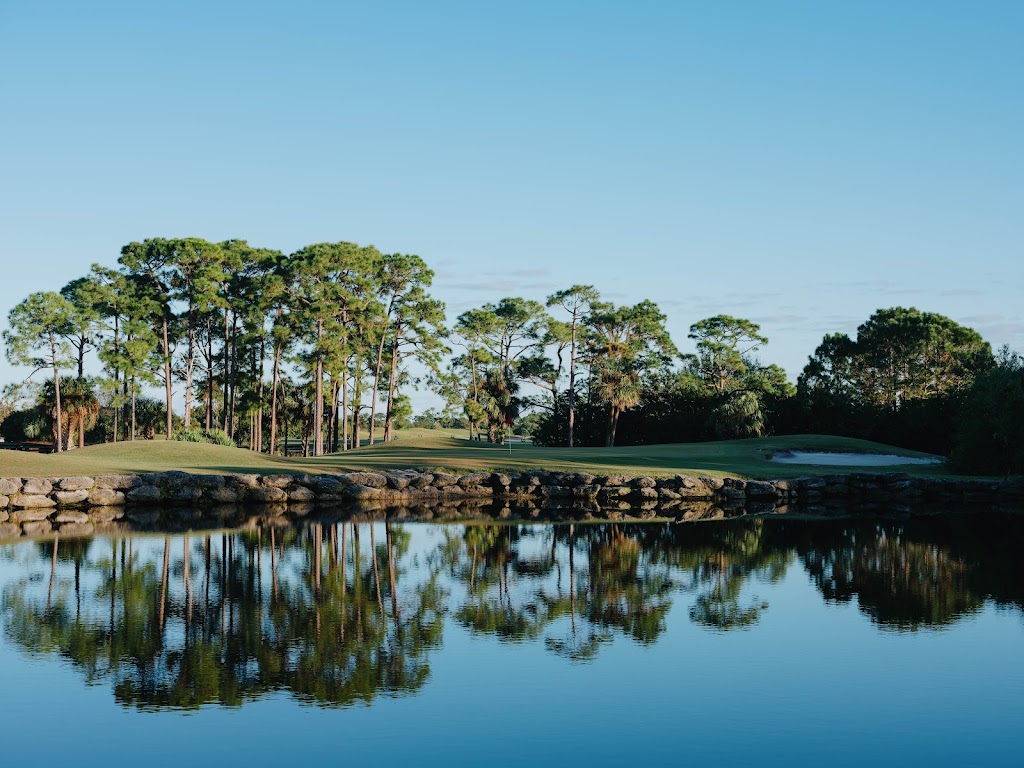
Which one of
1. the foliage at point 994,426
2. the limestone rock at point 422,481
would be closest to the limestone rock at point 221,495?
the limestone rock at point 422,481

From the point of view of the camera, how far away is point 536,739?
7602 mm

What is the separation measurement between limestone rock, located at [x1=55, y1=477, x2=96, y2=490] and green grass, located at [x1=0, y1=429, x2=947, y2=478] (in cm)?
161

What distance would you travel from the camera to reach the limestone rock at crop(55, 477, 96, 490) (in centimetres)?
2636

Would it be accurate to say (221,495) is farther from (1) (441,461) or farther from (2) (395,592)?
(2) (395,592)

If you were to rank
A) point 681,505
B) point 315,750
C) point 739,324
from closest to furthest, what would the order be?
point 315,750, point 681,505, point 739,324

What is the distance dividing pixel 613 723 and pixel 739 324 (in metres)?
67.3

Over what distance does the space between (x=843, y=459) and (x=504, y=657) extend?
32.6 metres

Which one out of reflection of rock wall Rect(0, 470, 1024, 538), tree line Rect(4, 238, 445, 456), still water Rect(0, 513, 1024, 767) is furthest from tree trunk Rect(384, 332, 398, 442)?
still water Rect(0, 513, 1024, 767)

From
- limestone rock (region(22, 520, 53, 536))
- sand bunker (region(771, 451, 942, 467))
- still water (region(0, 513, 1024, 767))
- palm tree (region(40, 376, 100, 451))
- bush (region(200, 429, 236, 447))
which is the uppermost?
palm tree (region(40, 376, 100, 451))

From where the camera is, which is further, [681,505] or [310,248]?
[310,248]

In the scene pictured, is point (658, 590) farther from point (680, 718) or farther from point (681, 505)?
point (681, 505)

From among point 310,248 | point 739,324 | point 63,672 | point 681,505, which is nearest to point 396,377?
point 310,248

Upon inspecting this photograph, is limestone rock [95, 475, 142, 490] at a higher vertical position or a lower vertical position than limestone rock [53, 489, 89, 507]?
higher

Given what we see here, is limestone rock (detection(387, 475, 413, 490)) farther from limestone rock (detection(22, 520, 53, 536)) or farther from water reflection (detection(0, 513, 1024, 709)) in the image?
limestone rock (detection(22, 520, 53, 536))
